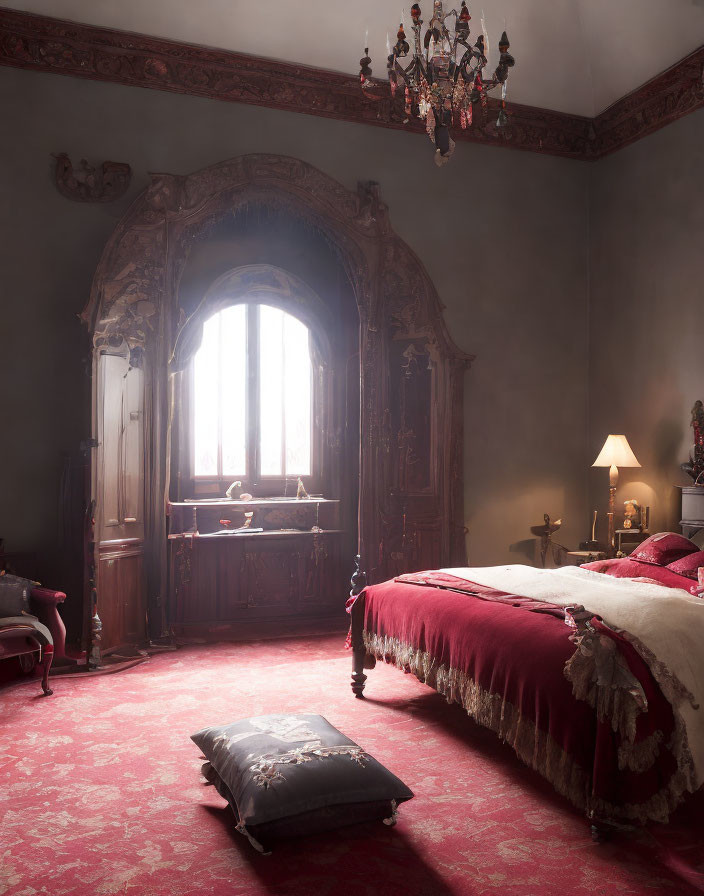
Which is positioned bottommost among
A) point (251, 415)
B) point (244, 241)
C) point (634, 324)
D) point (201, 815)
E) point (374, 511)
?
point (201, 815)

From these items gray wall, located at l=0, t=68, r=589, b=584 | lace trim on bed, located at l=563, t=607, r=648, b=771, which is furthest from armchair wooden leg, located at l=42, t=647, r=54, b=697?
lace trim on bed, located at l=563, t=607, r=648, b=771

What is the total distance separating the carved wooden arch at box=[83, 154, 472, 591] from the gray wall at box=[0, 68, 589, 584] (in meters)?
0.38

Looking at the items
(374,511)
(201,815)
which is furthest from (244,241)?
(201,815)

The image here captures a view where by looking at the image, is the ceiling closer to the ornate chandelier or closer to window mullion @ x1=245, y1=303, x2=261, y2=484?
window mullion @ x1=245, y1=303, x2=261, y2=484

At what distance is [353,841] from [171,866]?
67 centimetres

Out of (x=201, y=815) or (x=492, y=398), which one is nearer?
(x=201, y=815)

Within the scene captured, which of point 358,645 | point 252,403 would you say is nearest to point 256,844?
point 358,645

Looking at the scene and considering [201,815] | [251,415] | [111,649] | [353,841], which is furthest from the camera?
[251,415]

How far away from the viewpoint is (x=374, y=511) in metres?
6.57

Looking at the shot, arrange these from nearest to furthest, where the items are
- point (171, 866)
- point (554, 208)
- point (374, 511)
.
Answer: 1. point (171, 866)
2. point (374, 511)
3. point (554, 208)

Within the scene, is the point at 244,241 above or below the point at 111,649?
above

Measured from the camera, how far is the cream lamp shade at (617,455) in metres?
6.60

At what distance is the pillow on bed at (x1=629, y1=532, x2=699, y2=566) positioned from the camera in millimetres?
4934

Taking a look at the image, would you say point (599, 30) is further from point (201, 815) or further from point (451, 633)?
point (201, 815)
